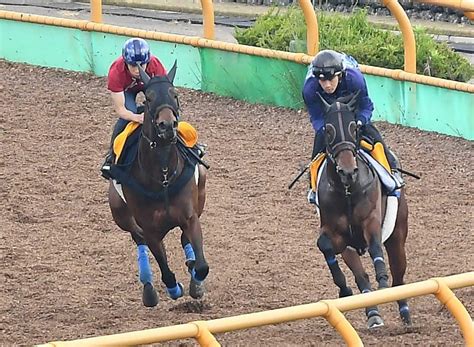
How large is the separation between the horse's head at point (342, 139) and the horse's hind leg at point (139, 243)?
1.67m

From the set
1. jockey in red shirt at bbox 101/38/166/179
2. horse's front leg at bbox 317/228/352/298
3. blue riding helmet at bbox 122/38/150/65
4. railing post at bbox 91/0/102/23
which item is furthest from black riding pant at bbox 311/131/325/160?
railing post at bbox 91/0/102/23

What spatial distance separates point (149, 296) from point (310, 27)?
5.70m

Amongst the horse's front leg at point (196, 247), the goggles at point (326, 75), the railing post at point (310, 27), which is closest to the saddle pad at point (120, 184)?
the horse's front leg at point (196, 247)

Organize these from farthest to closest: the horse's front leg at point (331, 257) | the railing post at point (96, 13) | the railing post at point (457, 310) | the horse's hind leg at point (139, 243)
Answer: the railing post at point (96, 13)
the horse's hind leg at point (139, 243)
the horse's front leg at point (331, 257)
the railing post at point (457, 310)

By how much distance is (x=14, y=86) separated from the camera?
15180mm

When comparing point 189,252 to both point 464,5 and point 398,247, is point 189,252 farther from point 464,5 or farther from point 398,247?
point 464,5

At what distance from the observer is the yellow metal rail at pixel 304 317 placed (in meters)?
5.21

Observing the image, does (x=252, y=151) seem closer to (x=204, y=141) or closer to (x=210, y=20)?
(x=204, y=141)

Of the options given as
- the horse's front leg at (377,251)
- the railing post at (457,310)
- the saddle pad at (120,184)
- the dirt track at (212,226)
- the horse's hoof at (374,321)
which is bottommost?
the dirt track at (212,226)

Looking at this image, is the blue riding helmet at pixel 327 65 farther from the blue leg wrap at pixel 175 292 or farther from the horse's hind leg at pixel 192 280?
the blue leg wrap at pixel 175 292

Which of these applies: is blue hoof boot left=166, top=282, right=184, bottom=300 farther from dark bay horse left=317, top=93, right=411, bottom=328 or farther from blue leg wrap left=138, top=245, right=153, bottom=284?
dark bay horse left=317, top=93, right=411, bottom=328

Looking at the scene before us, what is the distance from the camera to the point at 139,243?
30.2 feet

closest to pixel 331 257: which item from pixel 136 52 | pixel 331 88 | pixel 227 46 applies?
pixel 331 88

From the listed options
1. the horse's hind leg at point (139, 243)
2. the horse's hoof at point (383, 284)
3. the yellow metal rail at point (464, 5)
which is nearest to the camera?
the yellow metal rail at point (464, 5)
